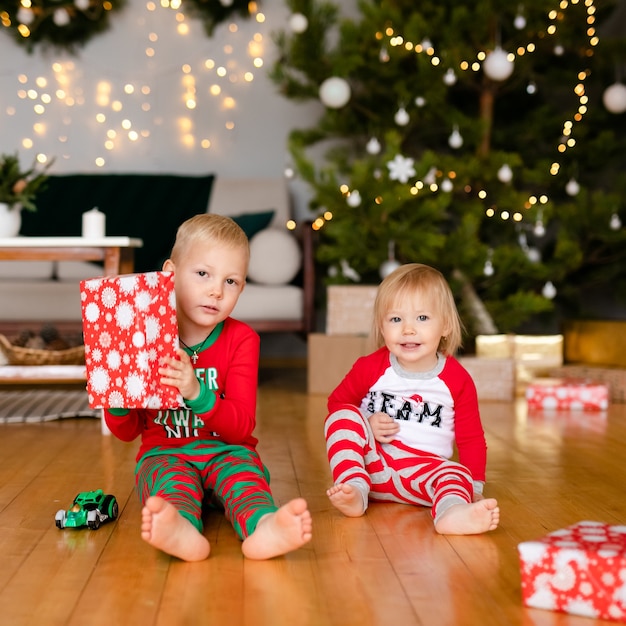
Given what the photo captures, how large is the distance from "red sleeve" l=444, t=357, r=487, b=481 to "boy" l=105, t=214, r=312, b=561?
Answer: 1.20 feet

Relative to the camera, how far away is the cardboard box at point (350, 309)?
335 cm

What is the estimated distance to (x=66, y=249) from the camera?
100 inches

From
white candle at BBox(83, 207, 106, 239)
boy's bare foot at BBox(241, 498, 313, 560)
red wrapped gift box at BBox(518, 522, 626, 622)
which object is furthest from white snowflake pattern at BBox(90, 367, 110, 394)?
white candle at BBox(83, 207, 106, 239)

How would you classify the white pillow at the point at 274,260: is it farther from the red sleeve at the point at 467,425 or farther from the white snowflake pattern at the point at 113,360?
the white snowflake pattern at the point at 113,360

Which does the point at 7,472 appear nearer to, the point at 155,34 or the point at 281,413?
the point at 281,413

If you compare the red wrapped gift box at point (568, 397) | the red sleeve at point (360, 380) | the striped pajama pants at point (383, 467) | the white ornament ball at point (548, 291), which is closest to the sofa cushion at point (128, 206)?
the white ornament ball at point (548, 291)

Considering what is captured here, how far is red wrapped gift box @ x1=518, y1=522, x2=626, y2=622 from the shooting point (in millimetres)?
1093

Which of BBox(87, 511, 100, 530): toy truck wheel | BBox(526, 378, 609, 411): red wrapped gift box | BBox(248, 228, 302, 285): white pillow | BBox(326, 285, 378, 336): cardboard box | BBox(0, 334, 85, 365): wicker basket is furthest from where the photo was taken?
BBox(248, 228, 302, 285): white pillow

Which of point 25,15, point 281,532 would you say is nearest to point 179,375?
point 281,532

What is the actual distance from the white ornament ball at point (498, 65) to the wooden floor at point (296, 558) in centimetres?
170

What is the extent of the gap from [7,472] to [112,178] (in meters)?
2.34

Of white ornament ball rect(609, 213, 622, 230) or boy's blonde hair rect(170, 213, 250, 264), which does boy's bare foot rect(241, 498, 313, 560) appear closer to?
boy's blonde hair rect(170, 213, 250, 264)

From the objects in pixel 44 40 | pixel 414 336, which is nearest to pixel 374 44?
pixel 44 40

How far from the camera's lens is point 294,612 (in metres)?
1.12
